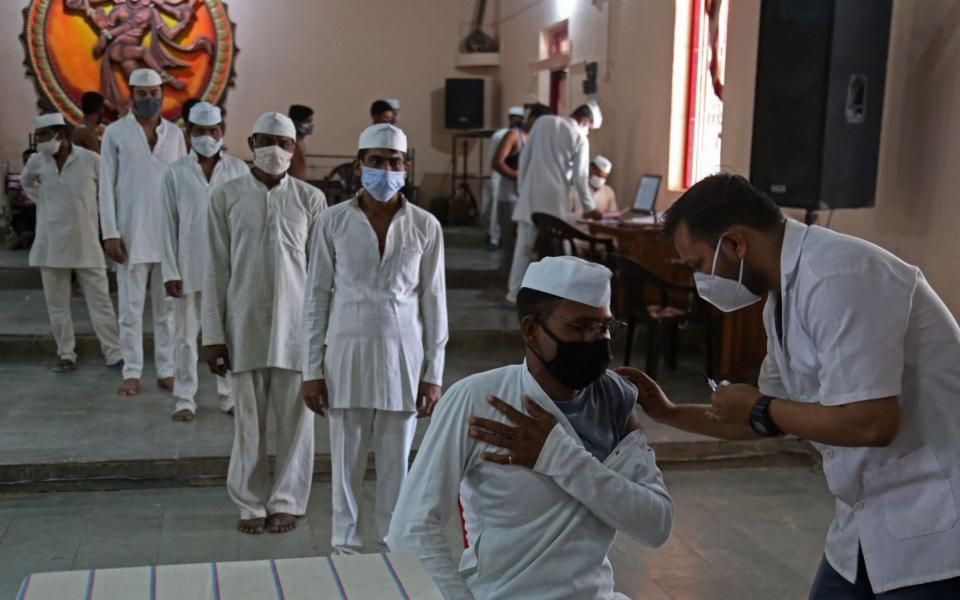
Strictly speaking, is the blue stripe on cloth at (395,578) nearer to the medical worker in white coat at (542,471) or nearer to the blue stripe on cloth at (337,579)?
the blue stripe on cloth at (337,579)

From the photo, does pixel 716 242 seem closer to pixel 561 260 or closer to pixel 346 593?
pixel 561 260

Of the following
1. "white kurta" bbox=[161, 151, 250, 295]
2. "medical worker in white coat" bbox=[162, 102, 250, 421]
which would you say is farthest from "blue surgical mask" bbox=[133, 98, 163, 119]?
"white kurta" bbox=[161, 151, 250, 295]

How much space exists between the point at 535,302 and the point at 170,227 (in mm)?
3471

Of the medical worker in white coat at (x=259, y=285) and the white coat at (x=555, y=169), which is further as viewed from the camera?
the white coat at (x=555, y=169)

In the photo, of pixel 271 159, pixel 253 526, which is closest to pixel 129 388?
pixel 253 526

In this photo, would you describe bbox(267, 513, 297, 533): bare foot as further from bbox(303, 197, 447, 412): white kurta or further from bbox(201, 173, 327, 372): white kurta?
bbox(303, 197, 447, 412): white kurta

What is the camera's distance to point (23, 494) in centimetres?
440

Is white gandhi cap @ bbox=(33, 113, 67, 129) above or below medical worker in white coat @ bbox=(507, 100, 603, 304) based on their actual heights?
above

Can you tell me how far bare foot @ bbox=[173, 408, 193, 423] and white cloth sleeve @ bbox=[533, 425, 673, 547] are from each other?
3649mm

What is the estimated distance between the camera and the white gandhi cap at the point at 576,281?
1.99 metres

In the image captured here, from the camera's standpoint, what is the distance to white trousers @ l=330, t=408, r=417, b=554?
11.2 feet

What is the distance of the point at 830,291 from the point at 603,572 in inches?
28.3

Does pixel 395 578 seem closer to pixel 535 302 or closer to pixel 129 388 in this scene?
pixel 535 302

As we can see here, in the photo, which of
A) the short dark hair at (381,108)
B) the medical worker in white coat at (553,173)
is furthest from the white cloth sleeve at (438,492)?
the short dark hair at (381,108)
